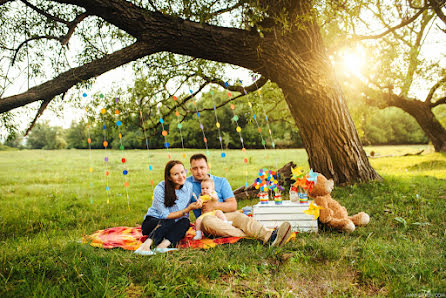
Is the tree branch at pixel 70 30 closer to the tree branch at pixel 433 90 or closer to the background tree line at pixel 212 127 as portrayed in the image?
the background tree line at pixel 212 127

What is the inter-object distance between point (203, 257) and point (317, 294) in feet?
3.54

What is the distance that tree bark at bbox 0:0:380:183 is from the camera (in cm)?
508

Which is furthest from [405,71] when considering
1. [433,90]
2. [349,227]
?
[349,227]

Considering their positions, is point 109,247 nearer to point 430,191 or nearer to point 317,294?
point 317,294

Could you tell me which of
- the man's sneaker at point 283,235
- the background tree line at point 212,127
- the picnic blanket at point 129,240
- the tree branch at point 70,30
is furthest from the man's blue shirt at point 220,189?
the tree branch at point 70,30

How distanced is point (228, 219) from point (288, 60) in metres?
3.25

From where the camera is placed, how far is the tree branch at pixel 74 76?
4364 mm

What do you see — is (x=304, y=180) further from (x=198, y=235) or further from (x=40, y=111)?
(x=40, y=111)

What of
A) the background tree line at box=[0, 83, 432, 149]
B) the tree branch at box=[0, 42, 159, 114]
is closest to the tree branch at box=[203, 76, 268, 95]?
the background tree line at box=[0, 83, 432, 149]

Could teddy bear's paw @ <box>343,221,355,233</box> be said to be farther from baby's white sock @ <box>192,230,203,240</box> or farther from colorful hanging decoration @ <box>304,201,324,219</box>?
baby's white sock @ <box>192,230,203,240</box>

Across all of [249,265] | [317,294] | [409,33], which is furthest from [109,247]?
[409,33]

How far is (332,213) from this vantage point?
4.09m

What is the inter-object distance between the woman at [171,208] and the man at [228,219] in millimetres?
242

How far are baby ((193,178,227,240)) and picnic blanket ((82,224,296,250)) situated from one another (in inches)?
5.4
